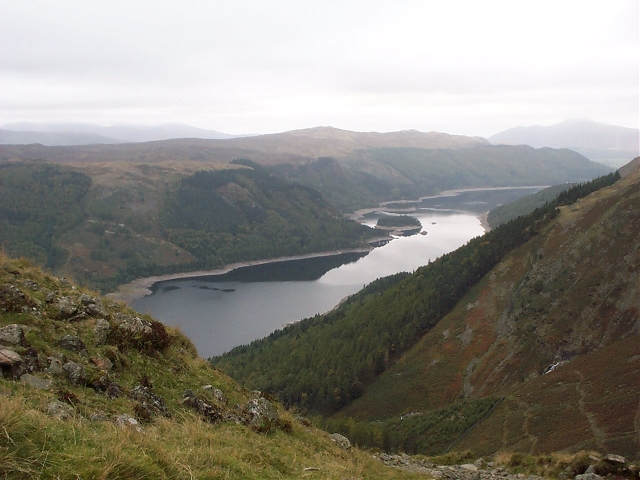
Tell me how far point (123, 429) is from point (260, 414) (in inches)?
247

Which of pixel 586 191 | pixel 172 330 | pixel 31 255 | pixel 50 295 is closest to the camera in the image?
pixel 50 295

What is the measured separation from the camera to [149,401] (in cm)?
1177

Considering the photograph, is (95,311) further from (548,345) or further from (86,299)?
(548,345)

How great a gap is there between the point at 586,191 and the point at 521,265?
35.7 m

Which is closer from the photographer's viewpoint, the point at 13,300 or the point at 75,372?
the point at 75,372

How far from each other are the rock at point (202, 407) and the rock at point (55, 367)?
130 inches

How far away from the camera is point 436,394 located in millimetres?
54312

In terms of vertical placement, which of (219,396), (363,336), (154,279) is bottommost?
(154,279)

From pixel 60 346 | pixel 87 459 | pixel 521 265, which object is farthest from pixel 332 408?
pixel 87 459

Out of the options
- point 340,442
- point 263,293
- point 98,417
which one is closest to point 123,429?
point 98,417

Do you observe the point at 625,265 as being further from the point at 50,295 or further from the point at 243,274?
the point at 243,274

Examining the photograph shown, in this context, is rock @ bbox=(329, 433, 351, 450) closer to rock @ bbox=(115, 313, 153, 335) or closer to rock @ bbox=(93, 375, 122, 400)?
rock @ bbox=(115, 313, 153, 335)

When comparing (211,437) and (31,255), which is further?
(31,255)

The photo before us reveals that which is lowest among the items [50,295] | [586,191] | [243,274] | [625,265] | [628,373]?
[243,274]
